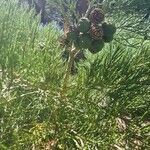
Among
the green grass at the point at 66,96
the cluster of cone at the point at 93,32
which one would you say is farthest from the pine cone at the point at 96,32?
the green grass at the point at 66,96

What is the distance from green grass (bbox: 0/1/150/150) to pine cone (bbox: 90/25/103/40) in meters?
0.16

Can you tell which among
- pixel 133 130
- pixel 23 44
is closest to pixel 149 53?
pixel 133 130

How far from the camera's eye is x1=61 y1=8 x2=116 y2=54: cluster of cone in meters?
1.09

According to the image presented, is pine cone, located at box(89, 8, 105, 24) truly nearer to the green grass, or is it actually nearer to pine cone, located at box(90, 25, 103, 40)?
pine cone, located at box(90, 25, 103, 40)

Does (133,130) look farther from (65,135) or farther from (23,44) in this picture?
(23,44)

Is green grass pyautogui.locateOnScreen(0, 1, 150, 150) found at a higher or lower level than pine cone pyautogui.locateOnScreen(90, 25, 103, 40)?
lower

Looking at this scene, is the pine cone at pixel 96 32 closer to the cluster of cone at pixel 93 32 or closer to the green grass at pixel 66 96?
the cluster of cone at pixel 93 32

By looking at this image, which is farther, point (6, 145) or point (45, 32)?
point (45, 32)

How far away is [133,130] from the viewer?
1.18 m

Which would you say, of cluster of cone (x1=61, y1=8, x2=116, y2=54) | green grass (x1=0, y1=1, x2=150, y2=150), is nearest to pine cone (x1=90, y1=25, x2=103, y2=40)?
cluster of cone (x1=61, y1=8, x2=116, y2=54)

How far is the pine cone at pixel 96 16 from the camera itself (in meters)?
Answer: 1.09

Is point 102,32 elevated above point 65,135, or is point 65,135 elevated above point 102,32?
point 102,32

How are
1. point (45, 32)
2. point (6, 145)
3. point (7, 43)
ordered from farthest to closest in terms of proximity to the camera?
point (45, 32) < point (7, 43) < point (6, 145)

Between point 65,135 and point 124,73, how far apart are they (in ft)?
0.85
